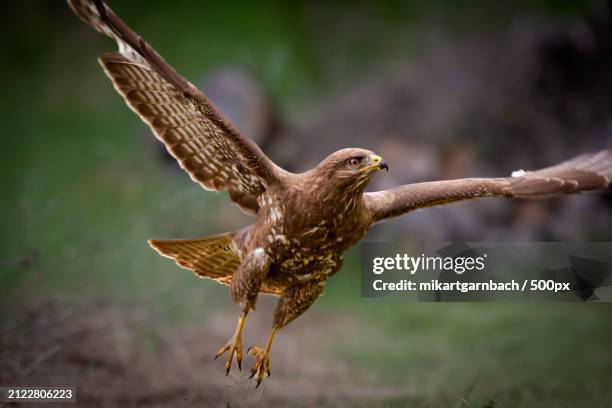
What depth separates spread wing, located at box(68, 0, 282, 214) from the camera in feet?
9.86

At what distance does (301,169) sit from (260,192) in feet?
14.4

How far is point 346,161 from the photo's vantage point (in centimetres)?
319

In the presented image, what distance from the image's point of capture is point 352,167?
10.4ft

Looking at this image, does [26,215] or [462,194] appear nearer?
[462,194]

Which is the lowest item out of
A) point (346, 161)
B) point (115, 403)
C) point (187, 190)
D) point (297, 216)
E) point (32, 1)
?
point (115, 403)

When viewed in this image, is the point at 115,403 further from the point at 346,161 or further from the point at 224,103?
the point at 224,103

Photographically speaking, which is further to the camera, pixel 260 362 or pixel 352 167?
pixel 260 362

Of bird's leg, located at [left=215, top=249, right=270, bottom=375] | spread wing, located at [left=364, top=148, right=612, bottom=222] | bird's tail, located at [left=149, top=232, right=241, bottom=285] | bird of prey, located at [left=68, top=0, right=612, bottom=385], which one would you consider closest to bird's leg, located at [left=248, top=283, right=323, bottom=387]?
bird of prey, located at [left=68, top=0, right=612, bottom=385]

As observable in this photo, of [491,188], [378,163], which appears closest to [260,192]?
[378,163]

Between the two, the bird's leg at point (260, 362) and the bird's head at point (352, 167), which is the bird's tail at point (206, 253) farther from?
the bird's head at point (352, 167)

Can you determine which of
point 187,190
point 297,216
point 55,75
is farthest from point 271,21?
point 297,216

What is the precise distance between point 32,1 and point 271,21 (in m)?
3.12

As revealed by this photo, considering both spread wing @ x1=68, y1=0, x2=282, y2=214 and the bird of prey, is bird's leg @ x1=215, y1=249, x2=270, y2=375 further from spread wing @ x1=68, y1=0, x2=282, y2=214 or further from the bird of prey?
spread wing @ x1=68, y1=0, x2=282, y2=214

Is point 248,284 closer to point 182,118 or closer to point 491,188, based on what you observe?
point 182,118
